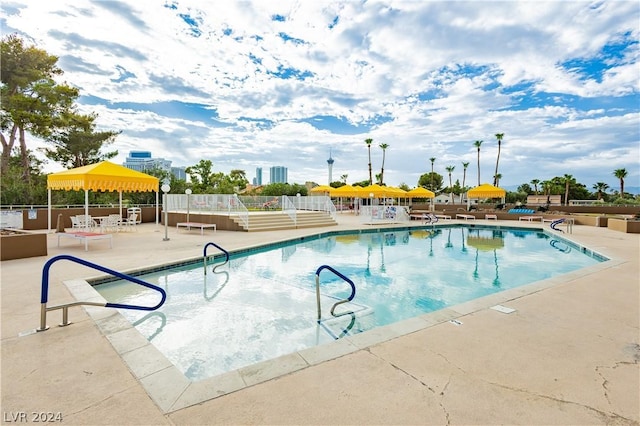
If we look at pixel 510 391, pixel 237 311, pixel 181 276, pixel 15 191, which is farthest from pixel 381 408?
pixel 15 191

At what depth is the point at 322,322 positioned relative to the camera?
178 inches

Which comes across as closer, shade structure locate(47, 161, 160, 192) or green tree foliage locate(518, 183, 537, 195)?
shade structure locate(47, 161, 160, 192)

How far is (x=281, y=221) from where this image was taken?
643 inches

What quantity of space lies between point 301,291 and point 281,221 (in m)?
10.4

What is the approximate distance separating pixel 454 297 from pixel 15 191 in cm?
2045

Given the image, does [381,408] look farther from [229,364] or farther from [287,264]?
[287,264]

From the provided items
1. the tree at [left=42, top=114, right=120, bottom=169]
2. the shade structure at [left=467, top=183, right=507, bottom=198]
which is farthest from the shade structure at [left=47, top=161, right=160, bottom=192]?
the shade structure at [left=467, top=183, right=507, bottom=198]

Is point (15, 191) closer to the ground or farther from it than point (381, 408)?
farther from it

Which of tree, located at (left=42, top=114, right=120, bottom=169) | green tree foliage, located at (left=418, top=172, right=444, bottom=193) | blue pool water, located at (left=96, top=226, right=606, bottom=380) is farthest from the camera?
green tree foliage, located at (left=418, top=172, right=444, bottom=193)

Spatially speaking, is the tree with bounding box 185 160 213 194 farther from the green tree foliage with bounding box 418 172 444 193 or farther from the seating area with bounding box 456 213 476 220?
the green tree foliage with bounding box 418 172 444 193

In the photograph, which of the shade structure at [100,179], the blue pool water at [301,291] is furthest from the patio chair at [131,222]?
the blue pool water at [301,291]

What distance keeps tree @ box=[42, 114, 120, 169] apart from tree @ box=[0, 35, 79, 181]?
2313mm

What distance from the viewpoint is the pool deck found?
2100 millimetres

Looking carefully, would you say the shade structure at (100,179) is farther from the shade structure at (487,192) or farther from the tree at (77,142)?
the shade structure at (487,192)
